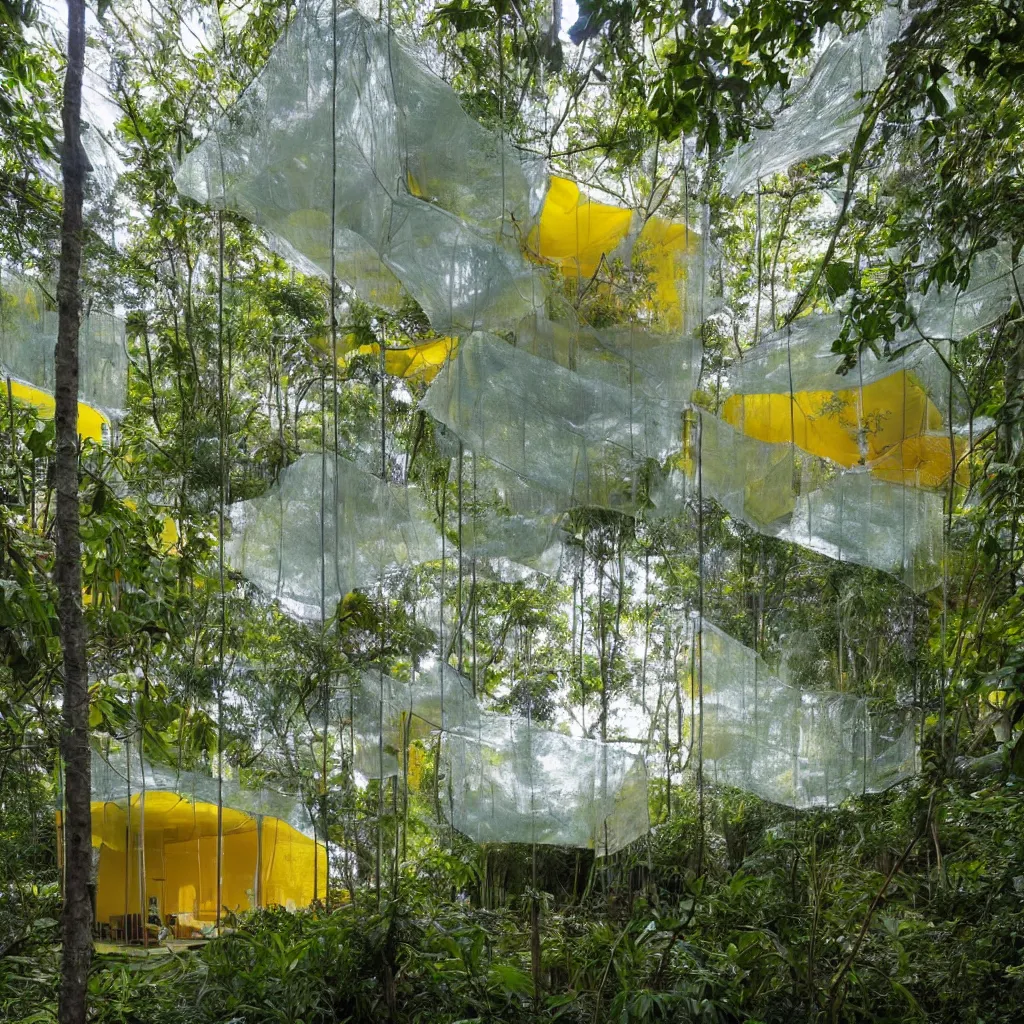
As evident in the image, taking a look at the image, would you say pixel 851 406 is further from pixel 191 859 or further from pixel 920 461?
pixel 191 859

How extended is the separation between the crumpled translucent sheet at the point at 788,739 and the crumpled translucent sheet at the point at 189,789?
8.57 ft

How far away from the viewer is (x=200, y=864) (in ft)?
22.7

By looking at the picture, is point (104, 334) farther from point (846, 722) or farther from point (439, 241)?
point (846, 722)

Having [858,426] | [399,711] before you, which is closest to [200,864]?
[399,711]

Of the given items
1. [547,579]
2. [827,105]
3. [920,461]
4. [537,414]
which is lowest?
[547,579]

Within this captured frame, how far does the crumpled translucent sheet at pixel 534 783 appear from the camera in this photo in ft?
13.9

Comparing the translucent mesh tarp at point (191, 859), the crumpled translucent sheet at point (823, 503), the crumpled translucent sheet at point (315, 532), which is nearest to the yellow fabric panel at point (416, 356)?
the crumpled translucent sheet at point (315, 532)

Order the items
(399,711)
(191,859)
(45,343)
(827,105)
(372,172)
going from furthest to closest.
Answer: (191,859)
(399,711)
(45,343)
(827,105)
(372,172)

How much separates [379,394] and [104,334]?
2.14 m

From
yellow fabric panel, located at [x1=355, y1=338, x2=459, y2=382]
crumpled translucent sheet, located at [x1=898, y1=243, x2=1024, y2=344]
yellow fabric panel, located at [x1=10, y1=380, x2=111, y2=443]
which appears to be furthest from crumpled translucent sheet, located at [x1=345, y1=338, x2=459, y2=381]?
crumpled translucent sheet, located at [x1=898, y1=243, x2=1024, y2=344]

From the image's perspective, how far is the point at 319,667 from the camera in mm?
5598

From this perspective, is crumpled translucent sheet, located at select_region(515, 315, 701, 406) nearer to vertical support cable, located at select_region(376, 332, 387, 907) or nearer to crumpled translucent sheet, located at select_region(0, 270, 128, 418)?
vertical support cable, located at select_region(376, 332, 387, 907)

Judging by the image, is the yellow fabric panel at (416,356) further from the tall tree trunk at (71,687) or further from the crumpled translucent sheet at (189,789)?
the crumpled translucent sheet at (189,789)

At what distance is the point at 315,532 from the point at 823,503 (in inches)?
96.4
